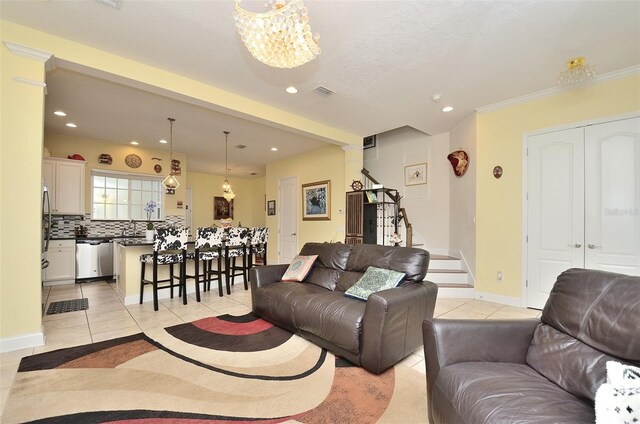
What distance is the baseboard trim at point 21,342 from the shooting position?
2.44 m

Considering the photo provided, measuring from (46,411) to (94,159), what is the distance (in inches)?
219

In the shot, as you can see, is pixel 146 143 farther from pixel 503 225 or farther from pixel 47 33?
pixel 503 225

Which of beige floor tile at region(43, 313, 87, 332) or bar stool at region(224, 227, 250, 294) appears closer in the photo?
beige floor tile at region(43, 313, 87, 332)

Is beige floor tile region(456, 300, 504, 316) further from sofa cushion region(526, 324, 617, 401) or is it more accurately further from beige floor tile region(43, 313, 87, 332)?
beige floor tile region(43, 313, 87, 332)

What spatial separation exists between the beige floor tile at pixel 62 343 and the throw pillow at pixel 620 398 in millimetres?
3674

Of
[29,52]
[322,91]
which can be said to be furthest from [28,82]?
[322,91]

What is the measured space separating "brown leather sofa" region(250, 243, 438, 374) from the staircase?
2099 millimetres

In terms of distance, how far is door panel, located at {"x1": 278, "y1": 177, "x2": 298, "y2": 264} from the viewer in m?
7.16

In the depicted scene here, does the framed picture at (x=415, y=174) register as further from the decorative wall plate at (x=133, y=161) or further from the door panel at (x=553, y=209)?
the decorative wall plate at (x=133, y=161)

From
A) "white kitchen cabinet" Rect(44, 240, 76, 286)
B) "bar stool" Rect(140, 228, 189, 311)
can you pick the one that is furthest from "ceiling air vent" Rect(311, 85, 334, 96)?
"white kitchen cabinet" Rect(44, 240, 76, 286)

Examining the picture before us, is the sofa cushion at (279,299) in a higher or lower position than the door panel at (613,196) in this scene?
lower

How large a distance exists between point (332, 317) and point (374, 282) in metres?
0.53

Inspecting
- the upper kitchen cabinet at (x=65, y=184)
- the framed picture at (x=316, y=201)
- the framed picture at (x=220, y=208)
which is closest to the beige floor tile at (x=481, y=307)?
the framed picture at (x=316, y=201)

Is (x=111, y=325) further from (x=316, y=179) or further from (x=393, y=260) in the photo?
(x=316, y=179)
